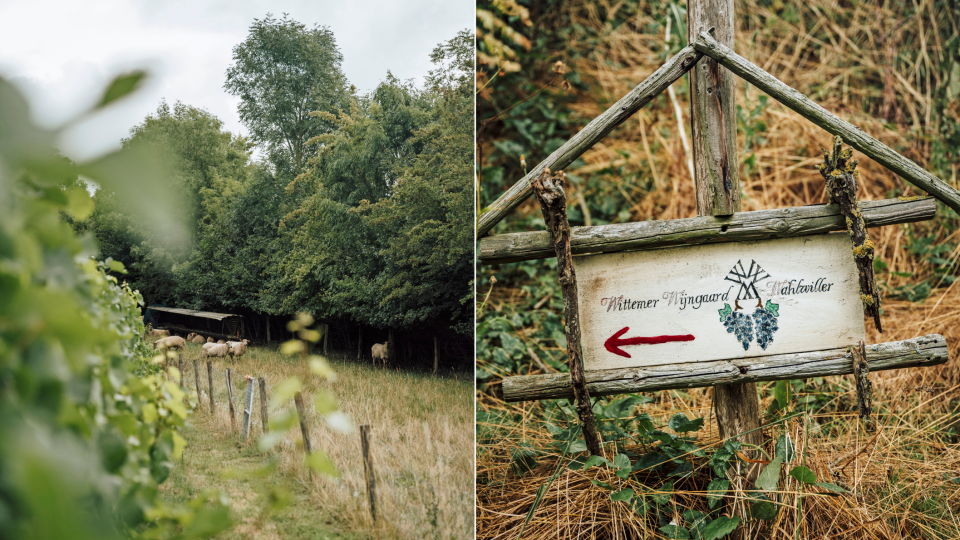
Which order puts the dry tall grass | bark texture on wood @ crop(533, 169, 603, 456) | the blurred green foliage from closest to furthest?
the blurred green foliage < bark texture on wood @ crop(533, 169, 603, 456) < the dry tall grass

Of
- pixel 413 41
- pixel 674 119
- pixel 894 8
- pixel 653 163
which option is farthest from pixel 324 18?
pixel 894 8

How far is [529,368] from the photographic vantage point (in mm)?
2537

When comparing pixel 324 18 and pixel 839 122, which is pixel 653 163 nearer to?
pixel 839 122

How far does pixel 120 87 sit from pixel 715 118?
59.9 inches

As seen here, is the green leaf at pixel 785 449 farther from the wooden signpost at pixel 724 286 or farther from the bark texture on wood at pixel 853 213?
the bark texture on wood at pixel 853 213

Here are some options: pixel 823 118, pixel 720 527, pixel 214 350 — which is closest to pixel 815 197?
pixel 823 118

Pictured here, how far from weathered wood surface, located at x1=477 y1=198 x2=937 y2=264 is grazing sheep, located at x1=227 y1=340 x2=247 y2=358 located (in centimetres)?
78

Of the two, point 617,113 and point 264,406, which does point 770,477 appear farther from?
point 264,406

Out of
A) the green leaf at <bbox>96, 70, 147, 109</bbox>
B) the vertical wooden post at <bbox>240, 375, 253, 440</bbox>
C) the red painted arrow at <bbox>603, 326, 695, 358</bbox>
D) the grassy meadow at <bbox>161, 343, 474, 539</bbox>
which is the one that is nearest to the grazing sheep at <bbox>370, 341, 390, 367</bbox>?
the grassy meadow at <bbox>161, 343, 474, 539</bbox>

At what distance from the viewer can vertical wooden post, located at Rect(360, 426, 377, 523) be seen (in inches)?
46.9

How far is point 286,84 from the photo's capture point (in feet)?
3.97

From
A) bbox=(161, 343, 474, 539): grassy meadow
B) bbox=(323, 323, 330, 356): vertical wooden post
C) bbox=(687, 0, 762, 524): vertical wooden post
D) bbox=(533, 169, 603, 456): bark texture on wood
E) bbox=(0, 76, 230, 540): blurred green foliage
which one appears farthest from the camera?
bbox=(687, 0, 762, 524): vertical wooden post

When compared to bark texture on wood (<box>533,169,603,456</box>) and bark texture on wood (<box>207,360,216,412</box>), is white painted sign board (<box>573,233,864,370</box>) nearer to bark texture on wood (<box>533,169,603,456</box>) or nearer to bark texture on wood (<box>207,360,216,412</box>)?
bark texture on wood (<box>533,169,603,456</box>)

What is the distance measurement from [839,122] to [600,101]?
7.07ft
